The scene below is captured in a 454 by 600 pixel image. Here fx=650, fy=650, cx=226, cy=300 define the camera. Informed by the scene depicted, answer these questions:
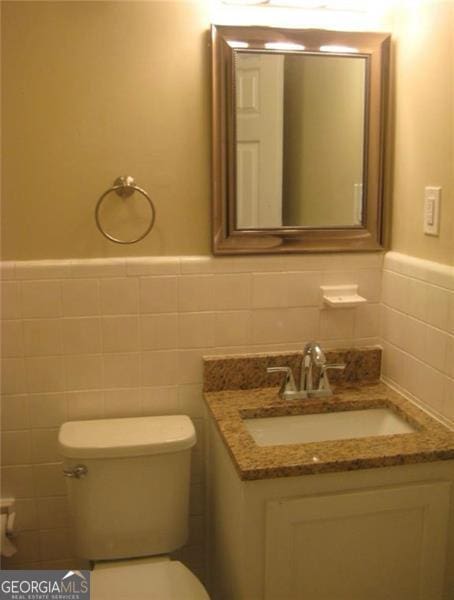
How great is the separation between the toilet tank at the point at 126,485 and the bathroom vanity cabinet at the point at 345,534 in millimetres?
222

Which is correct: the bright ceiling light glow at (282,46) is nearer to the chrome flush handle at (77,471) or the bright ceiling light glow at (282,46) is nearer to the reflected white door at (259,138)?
the reflected white door at (259,138)

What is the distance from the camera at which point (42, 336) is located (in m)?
1.85


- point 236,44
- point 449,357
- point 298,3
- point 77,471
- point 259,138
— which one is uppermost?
point 298,3

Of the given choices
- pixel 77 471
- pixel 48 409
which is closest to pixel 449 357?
pixel 77 471

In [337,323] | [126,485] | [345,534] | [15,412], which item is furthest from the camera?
[337,323]

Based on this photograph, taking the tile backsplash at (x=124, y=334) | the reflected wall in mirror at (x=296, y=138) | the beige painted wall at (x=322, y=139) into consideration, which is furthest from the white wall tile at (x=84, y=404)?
the beige painted wall at (x=322, y=139)

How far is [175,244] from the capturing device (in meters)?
1.89

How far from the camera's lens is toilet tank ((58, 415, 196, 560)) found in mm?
1754

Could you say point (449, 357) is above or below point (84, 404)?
above

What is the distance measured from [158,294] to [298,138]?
0.61 m

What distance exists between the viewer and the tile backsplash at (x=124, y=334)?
1.85 m

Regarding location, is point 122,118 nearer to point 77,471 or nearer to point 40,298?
point 40,298

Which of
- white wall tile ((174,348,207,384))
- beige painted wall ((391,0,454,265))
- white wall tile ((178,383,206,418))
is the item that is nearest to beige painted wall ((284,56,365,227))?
beige painted wall ((391,0,454,265))

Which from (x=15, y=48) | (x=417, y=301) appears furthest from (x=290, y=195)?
(x=15, y=48)
